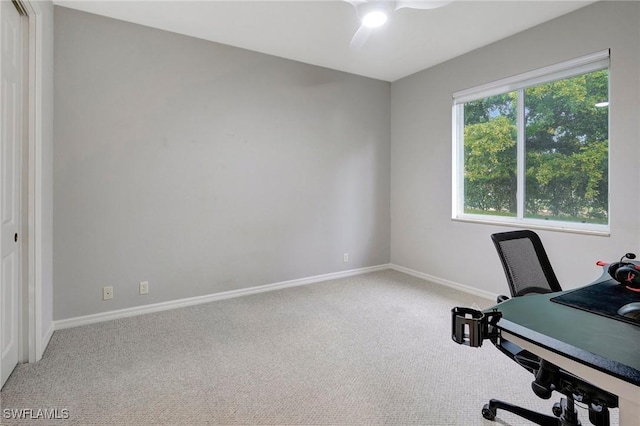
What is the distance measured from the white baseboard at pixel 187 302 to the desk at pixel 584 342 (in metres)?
2.90

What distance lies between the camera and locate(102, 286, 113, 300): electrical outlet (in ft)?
9.54

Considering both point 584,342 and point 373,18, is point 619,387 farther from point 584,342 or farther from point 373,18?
point 373,18

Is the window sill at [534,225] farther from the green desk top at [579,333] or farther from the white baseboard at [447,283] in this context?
the green desk top at [579,333]

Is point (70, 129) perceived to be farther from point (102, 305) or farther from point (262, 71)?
point (262, 71)

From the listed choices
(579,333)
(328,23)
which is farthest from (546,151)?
(579,333)

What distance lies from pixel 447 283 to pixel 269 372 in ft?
8.65

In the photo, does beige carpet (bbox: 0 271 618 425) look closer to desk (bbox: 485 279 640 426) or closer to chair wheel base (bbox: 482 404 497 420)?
chair wheel base (bbox: 482 404 497 420)

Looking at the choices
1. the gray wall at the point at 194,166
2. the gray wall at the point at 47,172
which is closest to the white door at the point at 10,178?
the gray wall at the point at 47,172

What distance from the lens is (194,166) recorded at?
3293 millimetres

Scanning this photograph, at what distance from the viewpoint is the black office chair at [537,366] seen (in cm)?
116

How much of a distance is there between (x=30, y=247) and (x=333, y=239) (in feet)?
9.70

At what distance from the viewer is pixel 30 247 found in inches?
85.0

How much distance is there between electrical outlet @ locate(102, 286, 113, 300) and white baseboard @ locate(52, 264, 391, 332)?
0.46ft

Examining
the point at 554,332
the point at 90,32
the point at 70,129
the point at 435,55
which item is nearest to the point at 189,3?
the point at 90,32
